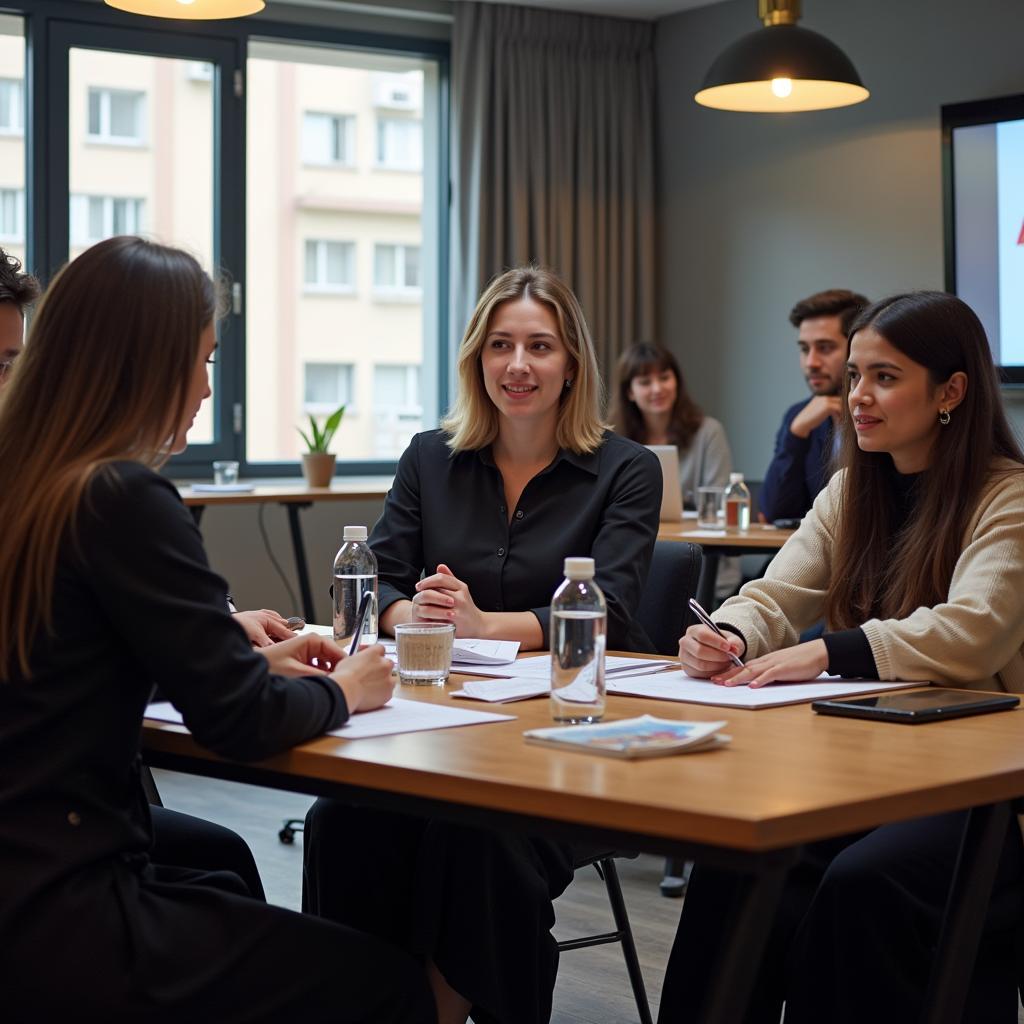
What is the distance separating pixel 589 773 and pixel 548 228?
16.9ft

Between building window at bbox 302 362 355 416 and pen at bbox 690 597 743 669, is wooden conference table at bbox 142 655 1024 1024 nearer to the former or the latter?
pen at bbox 690 597 743 669

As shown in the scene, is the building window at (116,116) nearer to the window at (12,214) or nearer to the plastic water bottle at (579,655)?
the window at (12,214)

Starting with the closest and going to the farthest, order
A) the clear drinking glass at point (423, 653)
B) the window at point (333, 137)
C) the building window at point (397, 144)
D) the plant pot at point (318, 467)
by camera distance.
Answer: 1. the clear drinking glass at point (423, 653)
2. the plant pot at point (318, 467)
3. the window at point (333, 137)
4. the building window at point (397, 144)

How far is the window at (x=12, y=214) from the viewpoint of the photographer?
5.59m

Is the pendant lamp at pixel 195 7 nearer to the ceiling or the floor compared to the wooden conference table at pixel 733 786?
nearer to the ceiling

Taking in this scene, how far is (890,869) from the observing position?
175cm

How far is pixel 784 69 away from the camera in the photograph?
3.85 metres

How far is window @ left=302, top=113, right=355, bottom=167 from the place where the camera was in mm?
9906

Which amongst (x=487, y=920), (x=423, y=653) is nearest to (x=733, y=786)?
(x=487, y=920)

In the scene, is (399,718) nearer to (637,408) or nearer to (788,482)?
(788,482)

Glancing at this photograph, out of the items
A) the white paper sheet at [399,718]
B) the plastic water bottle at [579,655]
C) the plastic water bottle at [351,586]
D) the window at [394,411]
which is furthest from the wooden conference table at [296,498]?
the plastic water bottle at [579,655]

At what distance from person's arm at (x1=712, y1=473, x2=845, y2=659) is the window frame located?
3.40 meters

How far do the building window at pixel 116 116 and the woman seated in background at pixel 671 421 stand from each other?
7.91 ft

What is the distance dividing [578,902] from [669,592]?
1030mm
